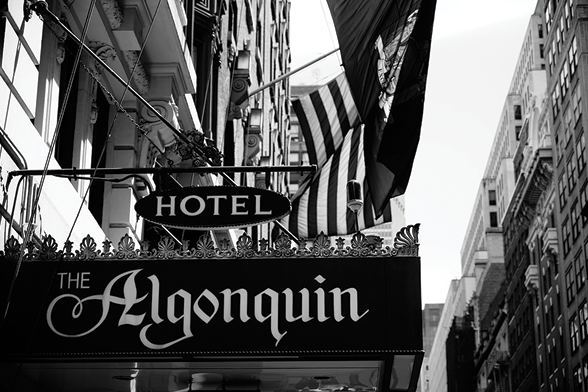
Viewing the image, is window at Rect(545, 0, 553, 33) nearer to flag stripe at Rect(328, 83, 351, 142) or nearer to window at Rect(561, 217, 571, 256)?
window at Rect(561, 217, 571, 256)

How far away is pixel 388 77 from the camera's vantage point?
483 inches

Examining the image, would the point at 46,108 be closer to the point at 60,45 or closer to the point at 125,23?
the point at 60,45

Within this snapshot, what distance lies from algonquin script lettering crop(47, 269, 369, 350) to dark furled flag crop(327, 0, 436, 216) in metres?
3.10

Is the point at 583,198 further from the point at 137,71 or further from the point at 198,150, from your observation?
the point at 198,150

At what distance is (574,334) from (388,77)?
6590 centimetres

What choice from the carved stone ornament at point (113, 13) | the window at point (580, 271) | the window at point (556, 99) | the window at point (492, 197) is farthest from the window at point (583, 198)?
the window at point (492, 197)

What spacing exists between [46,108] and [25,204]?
81.0 inches

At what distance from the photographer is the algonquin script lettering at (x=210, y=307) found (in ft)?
29.1

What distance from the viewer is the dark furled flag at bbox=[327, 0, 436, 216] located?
38.9 ft

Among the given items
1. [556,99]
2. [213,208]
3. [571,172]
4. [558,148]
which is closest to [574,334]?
[571,172]

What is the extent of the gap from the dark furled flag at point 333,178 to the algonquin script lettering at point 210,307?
5.30 m

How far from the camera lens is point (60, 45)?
1304 cm

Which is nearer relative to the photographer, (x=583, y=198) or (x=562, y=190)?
(x=583, y=198)

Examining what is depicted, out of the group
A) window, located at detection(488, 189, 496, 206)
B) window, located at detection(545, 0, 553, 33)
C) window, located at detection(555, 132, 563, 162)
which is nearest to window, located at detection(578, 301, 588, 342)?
window, located at detection(555, 132, 563, 162)
